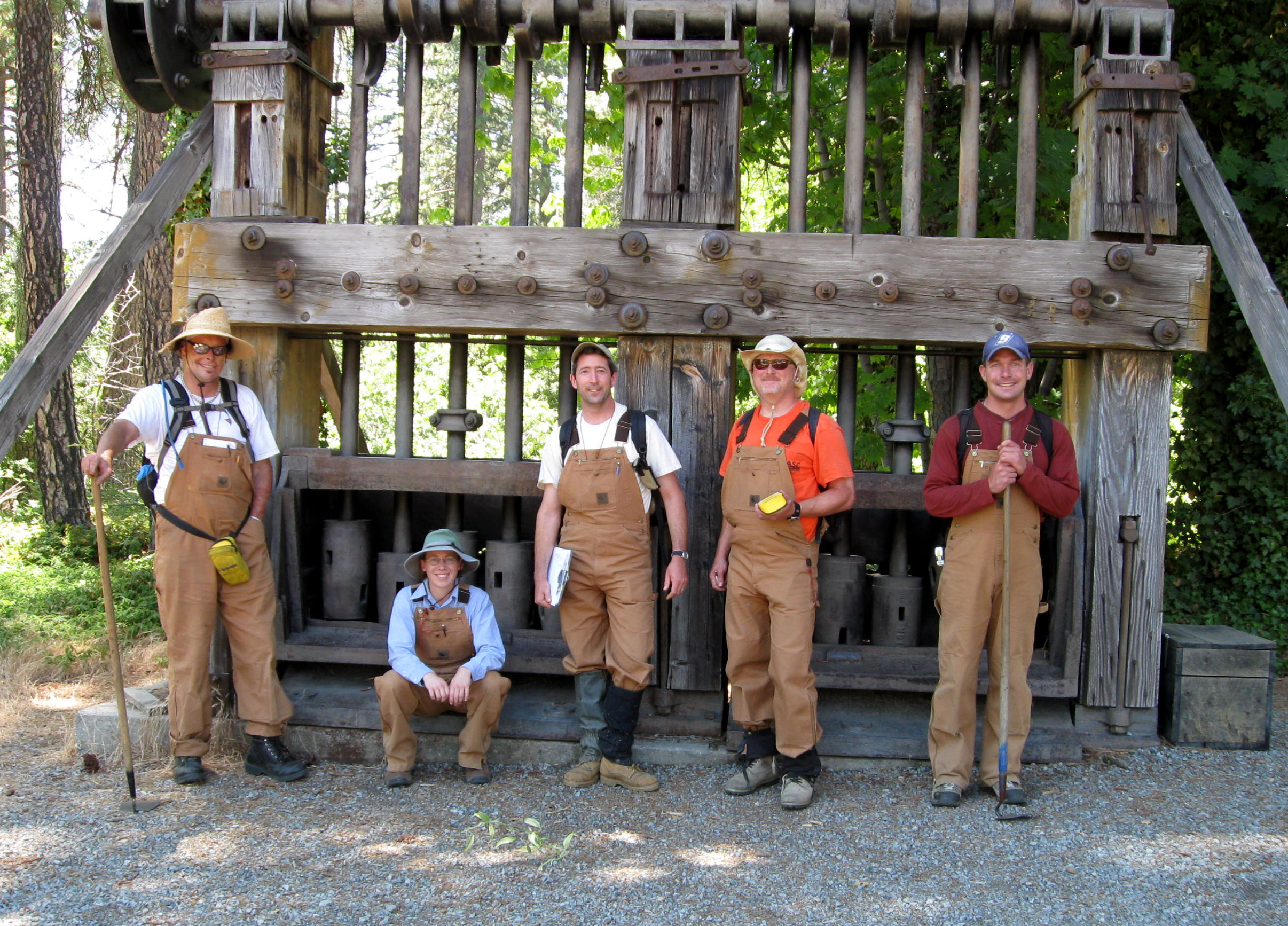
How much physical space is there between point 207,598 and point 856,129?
12.6 ft

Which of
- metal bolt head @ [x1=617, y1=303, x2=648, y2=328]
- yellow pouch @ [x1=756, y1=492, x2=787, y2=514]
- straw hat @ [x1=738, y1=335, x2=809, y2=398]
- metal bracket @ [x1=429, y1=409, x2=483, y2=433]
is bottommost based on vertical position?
yellow pouch @ [x1=756, y1=492, x2=787, y2=514]

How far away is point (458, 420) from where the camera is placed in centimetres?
561

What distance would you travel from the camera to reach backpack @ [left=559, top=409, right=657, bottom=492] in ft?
15.5

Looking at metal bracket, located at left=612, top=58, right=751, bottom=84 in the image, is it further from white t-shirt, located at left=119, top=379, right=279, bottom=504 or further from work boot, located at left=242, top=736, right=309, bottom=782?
work boot, located at left=242, top=736, right=309, bottom=782

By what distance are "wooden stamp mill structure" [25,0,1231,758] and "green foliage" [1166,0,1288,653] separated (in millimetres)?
2398

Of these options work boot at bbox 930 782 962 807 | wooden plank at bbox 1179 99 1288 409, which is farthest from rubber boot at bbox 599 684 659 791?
wooden plank at bbox 1179 99 1288 409

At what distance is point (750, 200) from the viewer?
445 inches

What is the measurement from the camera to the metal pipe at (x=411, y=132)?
536cm

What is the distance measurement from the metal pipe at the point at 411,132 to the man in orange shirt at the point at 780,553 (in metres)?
1.99

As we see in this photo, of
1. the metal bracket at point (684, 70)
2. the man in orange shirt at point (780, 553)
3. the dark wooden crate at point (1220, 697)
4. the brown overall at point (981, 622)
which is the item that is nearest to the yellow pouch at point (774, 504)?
the man in orange shirt at point (780, 553)

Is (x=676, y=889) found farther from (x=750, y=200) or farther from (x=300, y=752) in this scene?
(x=750, y=200)

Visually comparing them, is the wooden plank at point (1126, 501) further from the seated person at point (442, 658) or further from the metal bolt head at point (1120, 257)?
the seated person at point (442, 658)

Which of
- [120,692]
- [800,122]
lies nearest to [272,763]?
[120,692]

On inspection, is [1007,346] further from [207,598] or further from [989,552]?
[207,598]
